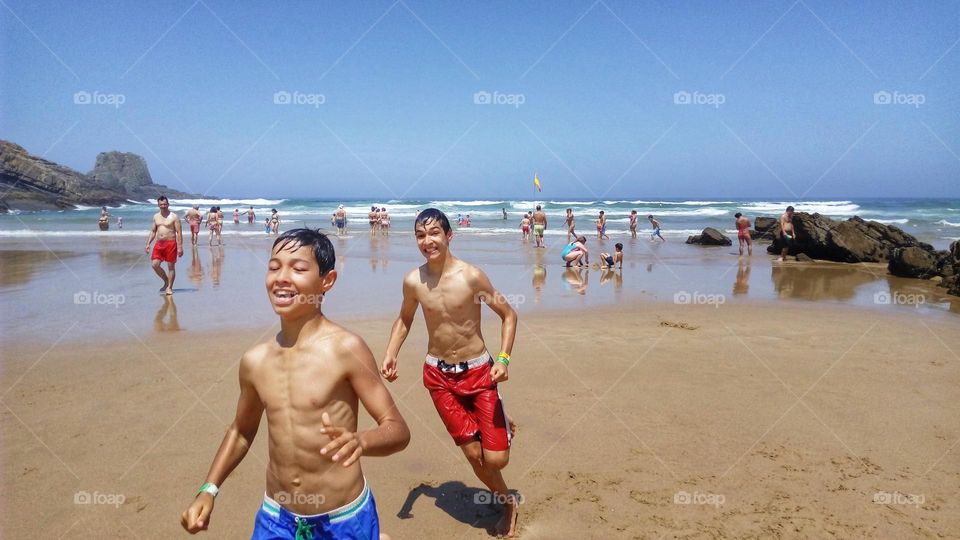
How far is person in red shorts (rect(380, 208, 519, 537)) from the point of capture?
4.17m

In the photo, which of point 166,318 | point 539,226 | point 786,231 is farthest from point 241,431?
point 539,226

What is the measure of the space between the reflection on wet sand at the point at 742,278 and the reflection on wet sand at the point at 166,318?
38.8ft

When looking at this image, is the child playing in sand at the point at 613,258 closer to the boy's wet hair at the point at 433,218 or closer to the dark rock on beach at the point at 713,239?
the dark rock on beach at the point at 713,239

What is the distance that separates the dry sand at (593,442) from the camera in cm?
420

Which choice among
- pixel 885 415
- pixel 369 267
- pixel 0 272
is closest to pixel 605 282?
Answer: pixel 369 267

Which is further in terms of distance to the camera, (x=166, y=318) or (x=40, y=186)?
(x=40, y=186)

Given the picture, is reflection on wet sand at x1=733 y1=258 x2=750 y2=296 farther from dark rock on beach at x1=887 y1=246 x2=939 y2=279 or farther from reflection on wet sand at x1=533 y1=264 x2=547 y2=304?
reflection on wet sand at x1=533 y1=264 x2=547 y2=304

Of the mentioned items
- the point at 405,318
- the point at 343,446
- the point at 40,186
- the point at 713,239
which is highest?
the point at 40,186

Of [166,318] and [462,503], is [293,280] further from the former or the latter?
[166,318]

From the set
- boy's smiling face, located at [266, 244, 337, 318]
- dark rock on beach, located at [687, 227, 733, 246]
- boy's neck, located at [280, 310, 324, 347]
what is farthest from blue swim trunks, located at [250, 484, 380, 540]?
dark rock on beach, located at [687, 227, 733, 246]

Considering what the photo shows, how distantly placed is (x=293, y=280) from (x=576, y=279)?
553 inches

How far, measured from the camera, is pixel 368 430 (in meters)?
2.31

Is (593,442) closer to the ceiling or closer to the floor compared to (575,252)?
closer to the floor

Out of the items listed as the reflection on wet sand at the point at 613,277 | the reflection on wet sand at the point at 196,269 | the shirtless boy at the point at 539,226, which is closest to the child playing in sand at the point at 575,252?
the reflection on wet sand at the point at 613,277
